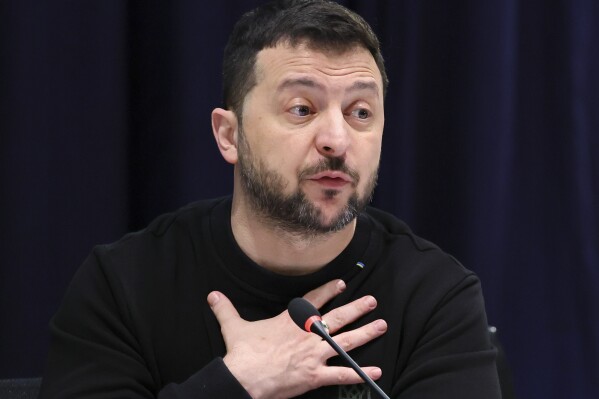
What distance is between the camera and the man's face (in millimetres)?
1682

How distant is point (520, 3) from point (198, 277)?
1516 millimetres

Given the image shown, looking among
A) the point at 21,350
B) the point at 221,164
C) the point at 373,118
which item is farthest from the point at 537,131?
the point at 21,350

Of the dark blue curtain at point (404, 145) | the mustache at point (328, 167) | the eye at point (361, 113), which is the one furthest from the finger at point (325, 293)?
the dark blue curtain at point (404, 145)

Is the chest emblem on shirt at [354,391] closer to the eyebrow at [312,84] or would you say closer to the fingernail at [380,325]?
the fingernail at [380,325]

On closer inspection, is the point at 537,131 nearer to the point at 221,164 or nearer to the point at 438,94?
the point at 438,94

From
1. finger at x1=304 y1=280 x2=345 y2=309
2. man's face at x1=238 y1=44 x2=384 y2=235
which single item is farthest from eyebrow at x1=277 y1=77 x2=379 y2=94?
finger at x1=304 y1=280 x2=345 y2=309

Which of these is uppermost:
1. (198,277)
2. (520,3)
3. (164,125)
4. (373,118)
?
(520,3)

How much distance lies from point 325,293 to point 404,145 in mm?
1014

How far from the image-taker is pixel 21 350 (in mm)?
2455

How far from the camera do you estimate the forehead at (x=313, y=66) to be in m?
1.69

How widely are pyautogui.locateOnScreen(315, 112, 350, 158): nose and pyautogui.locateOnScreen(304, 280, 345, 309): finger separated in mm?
271

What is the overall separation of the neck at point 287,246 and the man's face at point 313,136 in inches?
1.5

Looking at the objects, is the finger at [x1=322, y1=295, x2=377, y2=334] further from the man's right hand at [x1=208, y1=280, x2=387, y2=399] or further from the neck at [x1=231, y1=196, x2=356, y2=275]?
the neck at [x1=231, y1=196, x2=356, y2=275]

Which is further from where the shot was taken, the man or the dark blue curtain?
the dark blue curtain
